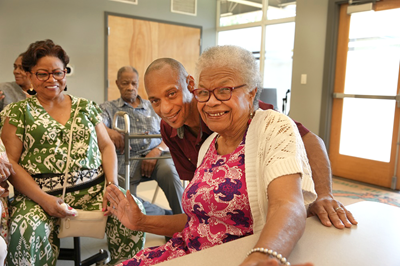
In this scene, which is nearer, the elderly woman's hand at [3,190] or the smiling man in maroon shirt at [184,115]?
the smiling man in maroon shirt at [184,115]

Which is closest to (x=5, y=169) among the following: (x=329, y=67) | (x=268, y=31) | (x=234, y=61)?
(x=234, y=61)

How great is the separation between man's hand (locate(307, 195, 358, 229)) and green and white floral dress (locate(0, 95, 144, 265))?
1086 mm

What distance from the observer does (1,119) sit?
5.99 ft

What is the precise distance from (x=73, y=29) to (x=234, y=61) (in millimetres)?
4794

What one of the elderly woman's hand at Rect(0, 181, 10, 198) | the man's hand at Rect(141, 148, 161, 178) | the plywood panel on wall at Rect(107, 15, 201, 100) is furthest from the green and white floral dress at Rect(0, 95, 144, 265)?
the plywood panel on wall at Rect(107, 15, 201, 100)

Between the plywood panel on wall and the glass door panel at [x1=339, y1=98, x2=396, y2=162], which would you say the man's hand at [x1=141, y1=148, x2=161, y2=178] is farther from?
the plywood panel on wall

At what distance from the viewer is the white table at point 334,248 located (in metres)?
0.79

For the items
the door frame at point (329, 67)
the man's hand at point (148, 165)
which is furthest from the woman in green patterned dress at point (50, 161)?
the door frame at point (329, 67)

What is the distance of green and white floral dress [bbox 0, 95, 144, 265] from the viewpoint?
67.9 inches

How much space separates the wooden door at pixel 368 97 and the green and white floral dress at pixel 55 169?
128 inches

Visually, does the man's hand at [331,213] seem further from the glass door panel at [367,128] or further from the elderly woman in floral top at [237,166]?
the glass door panel at [367,128]

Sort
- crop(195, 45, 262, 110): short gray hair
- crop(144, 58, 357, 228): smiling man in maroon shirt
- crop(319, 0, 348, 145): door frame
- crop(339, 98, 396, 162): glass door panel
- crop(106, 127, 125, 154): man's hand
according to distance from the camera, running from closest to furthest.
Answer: crop(195, 45, 262, 110): short gray hair, crop(144, 58, 357, 228): smiling man in maroon shirt, crop(106, 127, 125, 154): man's hand, crop(339, 98, 396, 162): glass door panel, crop(319, 0, 348, 145): door frame

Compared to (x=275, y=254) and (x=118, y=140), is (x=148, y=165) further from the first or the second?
(x=275, y=254)

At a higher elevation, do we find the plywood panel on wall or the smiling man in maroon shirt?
the plywood panel on wall
